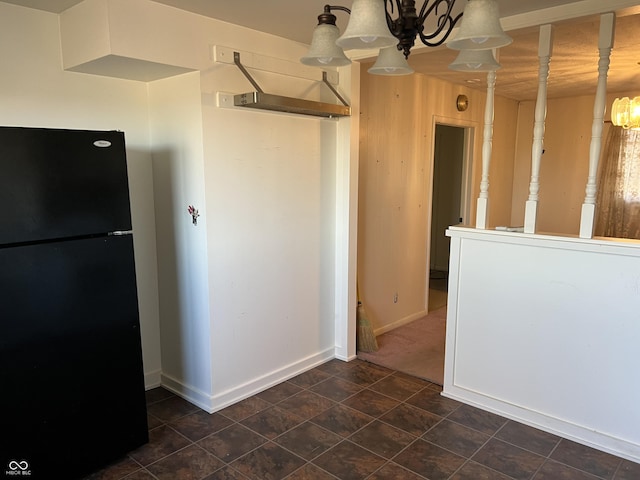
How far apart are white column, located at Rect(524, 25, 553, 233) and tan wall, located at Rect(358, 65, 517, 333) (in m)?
1.47

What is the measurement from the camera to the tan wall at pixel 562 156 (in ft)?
17.8

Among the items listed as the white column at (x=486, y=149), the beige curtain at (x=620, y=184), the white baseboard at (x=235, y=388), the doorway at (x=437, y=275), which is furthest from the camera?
the beige curtain at (x=620, y=184)

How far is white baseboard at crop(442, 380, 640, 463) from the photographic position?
2467 mm

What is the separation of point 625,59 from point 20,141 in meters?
4.14

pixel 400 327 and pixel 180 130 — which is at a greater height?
pixel 180 130

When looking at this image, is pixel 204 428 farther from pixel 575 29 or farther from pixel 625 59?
pixel 625 59

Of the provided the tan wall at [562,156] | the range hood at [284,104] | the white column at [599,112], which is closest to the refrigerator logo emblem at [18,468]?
the range hood at [284,104]

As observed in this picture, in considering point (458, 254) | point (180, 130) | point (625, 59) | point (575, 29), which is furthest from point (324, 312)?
point (625, 59)

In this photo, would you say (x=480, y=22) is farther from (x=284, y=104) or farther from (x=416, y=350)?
(x=416, y=350)

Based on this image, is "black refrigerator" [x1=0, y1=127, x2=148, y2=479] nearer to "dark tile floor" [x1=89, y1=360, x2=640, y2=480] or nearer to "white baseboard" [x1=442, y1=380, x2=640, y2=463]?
"dark tile floor" [x1=89, y1=360, x2=640, y2=480]

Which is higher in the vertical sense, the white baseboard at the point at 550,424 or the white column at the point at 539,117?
the white column at the point at 539,117

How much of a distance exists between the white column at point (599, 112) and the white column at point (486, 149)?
540 millimetres

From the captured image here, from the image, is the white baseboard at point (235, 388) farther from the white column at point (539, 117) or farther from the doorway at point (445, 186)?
the doorway at point (445, 186)

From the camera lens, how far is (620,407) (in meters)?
2.46
